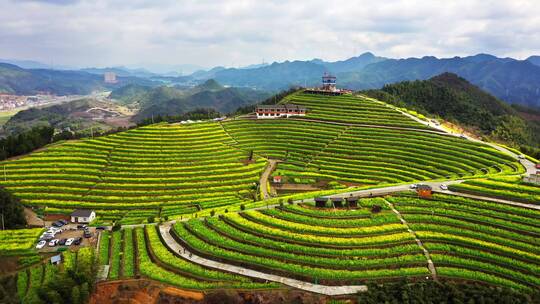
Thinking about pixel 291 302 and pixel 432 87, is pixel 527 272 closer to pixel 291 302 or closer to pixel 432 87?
pixel 291 302

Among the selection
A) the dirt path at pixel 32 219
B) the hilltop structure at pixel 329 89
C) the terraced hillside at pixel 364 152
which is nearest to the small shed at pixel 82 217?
the dirt path at pixel 32 219

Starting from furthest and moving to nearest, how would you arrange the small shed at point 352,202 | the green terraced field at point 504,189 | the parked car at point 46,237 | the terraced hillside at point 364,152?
the terraced hillside at point 364,152
the small shed at point 352,202
the green terraced field at point 504,189
the parked car at point 46,237

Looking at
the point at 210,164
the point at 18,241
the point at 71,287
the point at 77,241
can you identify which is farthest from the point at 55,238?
the point at 210,164

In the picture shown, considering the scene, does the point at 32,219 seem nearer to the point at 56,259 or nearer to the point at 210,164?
the point at 56,259

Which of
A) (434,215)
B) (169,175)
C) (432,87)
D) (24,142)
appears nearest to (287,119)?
(169,175)

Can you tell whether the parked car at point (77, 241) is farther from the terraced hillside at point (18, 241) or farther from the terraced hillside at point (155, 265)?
the terraced hillside at point (18, 241)

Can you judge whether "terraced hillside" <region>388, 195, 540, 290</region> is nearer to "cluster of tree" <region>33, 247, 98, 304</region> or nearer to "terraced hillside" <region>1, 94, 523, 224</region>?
"terraced hillside" <region>1, 94, 523, 224</region>
